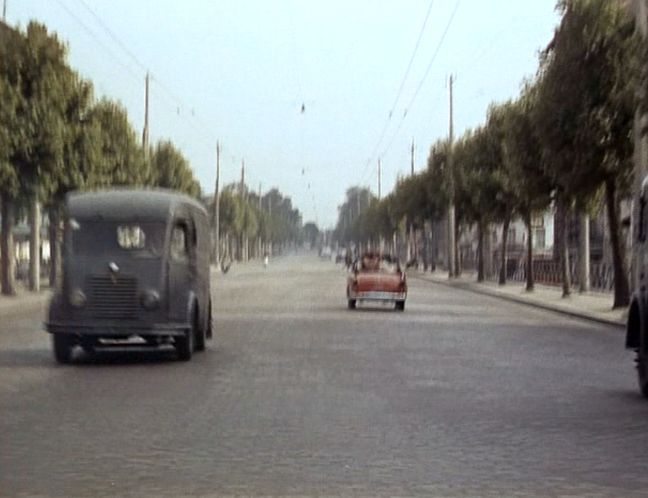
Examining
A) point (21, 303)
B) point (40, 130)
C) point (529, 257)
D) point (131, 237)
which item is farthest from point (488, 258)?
point (131, 237)

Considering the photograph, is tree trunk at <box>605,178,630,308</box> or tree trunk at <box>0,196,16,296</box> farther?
tree trunk at <box>0,196,16,296</box>

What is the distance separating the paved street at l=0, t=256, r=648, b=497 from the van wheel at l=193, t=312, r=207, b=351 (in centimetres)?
55

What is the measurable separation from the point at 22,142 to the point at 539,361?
27087 millimetres

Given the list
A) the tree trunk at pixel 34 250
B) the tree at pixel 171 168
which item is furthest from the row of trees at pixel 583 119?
the tree at pixel 171 168

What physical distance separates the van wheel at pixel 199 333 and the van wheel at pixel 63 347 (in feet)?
6.90

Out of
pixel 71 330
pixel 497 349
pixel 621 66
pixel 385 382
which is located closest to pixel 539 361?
pixel 497 349

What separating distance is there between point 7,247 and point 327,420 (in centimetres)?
3557

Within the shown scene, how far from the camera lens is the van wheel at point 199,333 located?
21.9 meters

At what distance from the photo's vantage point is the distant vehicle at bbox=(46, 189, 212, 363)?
2008 centimetres

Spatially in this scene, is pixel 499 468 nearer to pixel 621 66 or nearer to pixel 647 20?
pixel 647 20

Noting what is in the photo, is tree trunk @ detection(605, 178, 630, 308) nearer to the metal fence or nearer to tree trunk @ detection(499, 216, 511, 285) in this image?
the metal fence

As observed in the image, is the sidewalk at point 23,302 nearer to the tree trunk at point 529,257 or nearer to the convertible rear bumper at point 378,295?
the convertible rear bumper at point 378,295

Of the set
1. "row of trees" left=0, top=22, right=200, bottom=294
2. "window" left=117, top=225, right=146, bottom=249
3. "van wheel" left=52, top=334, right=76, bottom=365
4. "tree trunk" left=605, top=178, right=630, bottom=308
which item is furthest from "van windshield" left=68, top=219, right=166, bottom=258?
"row of trees" left=0, top=22, right=200, bottom=294

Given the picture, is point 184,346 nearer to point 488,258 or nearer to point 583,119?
point 583,119
